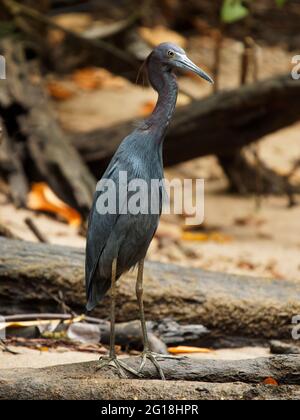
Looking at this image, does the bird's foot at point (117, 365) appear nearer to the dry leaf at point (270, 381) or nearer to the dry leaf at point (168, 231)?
the dry leaf at point (270, 381)

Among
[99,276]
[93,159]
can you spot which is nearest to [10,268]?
[99,276]

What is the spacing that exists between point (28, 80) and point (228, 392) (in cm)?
489

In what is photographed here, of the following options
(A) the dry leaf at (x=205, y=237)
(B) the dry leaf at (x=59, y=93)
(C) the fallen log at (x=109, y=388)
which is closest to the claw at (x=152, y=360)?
(C) the fallen log at (x=109, y=388)

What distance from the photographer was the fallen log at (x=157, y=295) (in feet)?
15.2

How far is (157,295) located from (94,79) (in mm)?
5950

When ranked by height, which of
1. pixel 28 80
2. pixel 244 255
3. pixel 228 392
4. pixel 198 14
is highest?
pixel 198 14

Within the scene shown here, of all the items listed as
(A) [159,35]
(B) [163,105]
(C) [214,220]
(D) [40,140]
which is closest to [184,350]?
(B) [163,105]

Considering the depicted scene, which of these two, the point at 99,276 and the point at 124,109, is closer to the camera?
the point at 99,276

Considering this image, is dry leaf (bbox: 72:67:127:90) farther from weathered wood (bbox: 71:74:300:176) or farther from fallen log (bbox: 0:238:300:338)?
fallen log (bbox: 0:238:300:338)

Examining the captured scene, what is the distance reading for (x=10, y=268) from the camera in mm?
4582

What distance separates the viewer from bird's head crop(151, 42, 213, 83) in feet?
12.6

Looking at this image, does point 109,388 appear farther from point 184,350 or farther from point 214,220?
point 214,220

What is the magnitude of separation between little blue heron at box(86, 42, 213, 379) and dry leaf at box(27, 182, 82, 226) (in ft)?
8.96

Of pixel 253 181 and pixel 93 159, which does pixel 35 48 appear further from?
pixel 253 181
